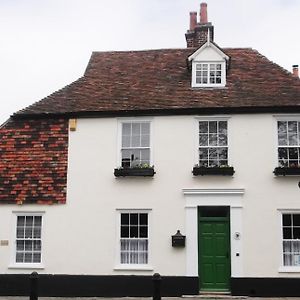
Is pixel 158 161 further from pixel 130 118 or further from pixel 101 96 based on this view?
pixel 101 96

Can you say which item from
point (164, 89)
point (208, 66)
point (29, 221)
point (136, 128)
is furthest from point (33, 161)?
point (208, 66)

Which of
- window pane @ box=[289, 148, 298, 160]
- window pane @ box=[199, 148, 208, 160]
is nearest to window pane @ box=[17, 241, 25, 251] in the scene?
window pane @ box=[199, 148, 208, 160]

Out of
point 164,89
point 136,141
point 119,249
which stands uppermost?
point 164,89

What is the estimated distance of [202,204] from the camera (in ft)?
50.0

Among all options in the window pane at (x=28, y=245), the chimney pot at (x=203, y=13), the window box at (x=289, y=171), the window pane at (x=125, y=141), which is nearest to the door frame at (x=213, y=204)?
the window box at (x=289, y=171)

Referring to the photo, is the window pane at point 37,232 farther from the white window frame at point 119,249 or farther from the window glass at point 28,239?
the white window frame at point 119,249

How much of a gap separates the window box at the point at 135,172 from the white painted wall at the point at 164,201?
0.75 ft

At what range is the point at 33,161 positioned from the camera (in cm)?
1597

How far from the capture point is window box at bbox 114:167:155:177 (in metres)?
15.3

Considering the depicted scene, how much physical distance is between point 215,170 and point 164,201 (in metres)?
1.77

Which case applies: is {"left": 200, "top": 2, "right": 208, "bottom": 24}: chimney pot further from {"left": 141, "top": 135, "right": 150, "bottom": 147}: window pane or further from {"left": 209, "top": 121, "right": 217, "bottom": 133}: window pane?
{"left": 141, "top": 135, "right": 150, "bottom": 147}: window pane

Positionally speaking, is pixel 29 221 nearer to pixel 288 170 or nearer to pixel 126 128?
pixel 126 128

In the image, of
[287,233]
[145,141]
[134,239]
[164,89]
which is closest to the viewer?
[287,233]

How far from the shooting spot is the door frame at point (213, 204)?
587 inches
